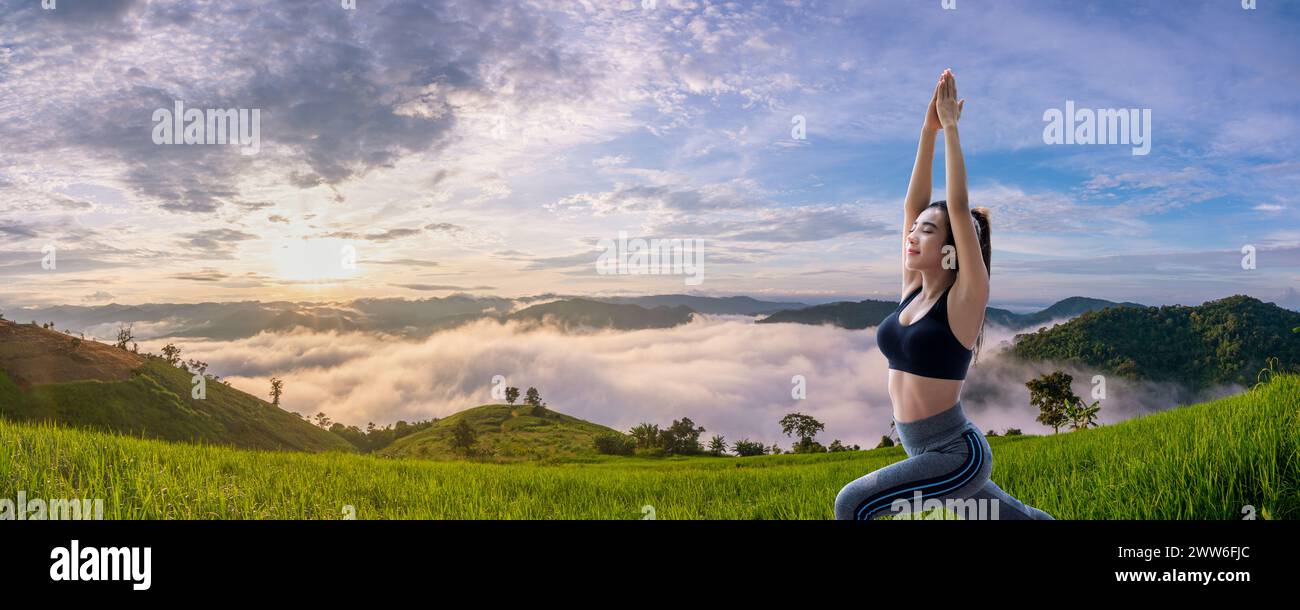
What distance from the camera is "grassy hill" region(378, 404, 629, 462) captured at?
23.0m

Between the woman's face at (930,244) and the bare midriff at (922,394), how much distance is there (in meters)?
0.78

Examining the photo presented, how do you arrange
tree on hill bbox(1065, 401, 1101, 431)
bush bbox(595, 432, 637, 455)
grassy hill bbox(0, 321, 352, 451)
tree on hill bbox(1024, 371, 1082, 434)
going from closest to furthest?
1. grassy hill bbox(0, 321, 352, 451)
2. bush bbox(595, 432, 637, 455)
3. tree on hill bbox(1065, 401, 1101, 431)
4. tree on hill bbox(1024, 371, 1082, 434)

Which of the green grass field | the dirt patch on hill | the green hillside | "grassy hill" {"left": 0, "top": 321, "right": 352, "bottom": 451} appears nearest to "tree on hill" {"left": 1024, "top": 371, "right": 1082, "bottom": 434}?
the green hillside

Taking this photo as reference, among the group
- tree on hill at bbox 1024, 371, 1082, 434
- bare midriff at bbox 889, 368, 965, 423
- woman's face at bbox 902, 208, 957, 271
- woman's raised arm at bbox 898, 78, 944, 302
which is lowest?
tree on hill at bbox 1024, 371, 1082, 434

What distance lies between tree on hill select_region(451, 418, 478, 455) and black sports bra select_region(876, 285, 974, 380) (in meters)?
20.2

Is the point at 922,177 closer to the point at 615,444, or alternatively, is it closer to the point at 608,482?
the point at 608,482

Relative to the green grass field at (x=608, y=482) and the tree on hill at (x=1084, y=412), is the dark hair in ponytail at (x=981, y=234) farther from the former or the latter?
the tree on hill at (x=1084, y=412)

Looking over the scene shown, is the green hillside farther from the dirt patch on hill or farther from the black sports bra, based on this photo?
the dirt patch on hill

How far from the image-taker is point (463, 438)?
24719mm

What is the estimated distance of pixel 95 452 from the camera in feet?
24.8

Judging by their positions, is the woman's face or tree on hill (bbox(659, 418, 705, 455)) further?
tree on hill (bbox(659, 418, 705, 455))
